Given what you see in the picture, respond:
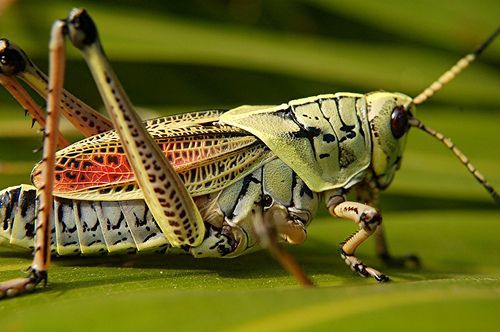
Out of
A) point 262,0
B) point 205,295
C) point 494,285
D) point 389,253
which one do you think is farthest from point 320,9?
point 205,295

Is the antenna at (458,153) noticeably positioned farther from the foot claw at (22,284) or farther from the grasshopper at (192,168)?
the foot claw at (22,284)

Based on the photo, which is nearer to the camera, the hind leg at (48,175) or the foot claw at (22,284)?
the foot claw at (22,284)

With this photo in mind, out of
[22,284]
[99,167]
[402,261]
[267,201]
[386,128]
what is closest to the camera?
[22,284]

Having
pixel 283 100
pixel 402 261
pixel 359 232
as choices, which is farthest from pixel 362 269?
pixel 283 100

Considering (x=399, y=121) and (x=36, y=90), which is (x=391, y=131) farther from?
(x=36, y=90)

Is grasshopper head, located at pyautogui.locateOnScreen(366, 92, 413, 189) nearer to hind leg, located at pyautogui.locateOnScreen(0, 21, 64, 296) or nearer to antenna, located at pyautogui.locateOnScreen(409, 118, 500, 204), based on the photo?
antenna, located at pyautogui.locateOnScreen(409, 118, 500, 204)

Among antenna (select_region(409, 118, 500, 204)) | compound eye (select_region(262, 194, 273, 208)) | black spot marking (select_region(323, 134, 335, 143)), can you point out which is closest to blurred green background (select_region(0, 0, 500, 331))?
compound eye (select_region(262, 194, 273, 208))

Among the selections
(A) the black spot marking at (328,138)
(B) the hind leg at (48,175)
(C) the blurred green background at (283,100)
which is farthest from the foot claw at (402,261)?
(B) the hind leg at (48,175)
